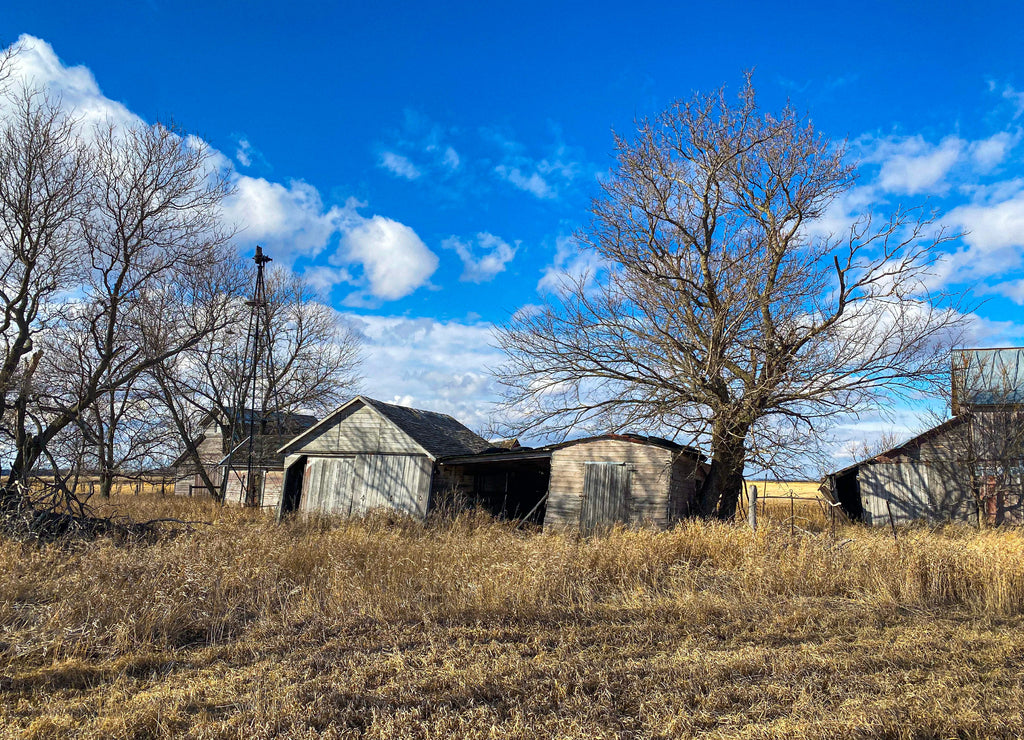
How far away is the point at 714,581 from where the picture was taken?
829cm

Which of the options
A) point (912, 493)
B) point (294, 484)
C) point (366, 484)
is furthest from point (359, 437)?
point (912, 493)

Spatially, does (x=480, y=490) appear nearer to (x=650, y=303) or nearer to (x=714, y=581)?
(x=650, y=303)

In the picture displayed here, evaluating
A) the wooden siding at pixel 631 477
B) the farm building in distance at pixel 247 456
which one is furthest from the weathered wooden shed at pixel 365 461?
the farm building in distance at pixel 247 456

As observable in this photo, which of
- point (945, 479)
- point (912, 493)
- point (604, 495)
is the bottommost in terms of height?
point (604, 495)

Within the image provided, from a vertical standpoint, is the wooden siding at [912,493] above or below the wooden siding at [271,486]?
above

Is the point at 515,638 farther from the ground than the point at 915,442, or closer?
closer

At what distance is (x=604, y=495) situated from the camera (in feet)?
54.9

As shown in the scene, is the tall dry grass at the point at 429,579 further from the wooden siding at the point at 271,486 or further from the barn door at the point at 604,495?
the wooden siding at the point at 271,486

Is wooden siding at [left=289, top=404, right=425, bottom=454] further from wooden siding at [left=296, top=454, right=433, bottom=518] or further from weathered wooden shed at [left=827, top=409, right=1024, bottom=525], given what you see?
weathered wooden shed at [left=827, top=409, right=1024, bottom=525]

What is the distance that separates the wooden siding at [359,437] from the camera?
20.0 metres

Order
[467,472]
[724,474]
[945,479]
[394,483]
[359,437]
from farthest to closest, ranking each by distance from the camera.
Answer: [467,472], [359,437], [394,483], [945,479], [724,474]

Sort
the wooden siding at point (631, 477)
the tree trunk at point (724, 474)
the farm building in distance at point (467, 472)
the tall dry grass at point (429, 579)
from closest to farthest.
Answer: the tall dry grass at point (429, 579), the tree trunk at point (724, 474), the wooden siding at point (631, 477), the farm building in distance at point (467, 472)

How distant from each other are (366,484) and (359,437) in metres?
1.55

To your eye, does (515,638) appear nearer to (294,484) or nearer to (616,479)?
(616,479)
